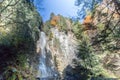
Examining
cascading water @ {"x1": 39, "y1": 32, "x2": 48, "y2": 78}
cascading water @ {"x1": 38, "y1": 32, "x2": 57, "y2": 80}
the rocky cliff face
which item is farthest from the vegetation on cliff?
the rocky cliff face

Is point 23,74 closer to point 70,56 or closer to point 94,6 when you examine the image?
point 94,6

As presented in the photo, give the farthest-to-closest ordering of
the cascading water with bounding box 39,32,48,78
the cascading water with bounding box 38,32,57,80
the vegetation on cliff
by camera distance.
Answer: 1. the cascading water with bounding box 38,32,57,80
2. the cascading water with bounding box 39,32,48,78
3. the vegetation on cliff

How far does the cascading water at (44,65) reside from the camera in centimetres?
2961

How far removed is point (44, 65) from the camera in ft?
101

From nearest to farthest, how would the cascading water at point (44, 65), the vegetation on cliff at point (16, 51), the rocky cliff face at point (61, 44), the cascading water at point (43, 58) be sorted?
1. the vegetation on cliff at point (16, 51)
2. the cascading water at point (43, 58)
3. the cascading water at point (44, 65)
4. the rocky cliff face at point (61, 44)

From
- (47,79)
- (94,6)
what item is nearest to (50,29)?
(47,79)

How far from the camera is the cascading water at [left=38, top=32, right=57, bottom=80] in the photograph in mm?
29609

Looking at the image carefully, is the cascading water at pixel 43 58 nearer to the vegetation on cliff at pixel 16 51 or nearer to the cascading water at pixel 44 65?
the cascading water at pixel 44 65

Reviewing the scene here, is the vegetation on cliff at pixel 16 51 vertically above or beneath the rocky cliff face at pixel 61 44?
beneath

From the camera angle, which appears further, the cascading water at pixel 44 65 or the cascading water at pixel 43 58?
the cascading water at pixel 44 65

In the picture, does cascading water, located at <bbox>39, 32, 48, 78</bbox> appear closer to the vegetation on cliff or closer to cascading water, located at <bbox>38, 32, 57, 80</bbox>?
cascading water, located at <bbox>38, 32, 57, 80</bbox>

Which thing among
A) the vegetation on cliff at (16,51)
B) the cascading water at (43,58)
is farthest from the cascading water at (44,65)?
the vegetation on cliff at (16,51)

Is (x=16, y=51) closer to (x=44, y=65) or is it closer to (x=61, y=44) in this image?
(x=44, y=65)

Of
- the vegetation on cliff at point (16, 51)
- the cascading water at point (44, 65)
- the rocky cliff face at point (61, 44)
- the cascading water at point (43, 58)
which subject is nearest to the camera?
the vegetation on cliff at point (16, 51)
